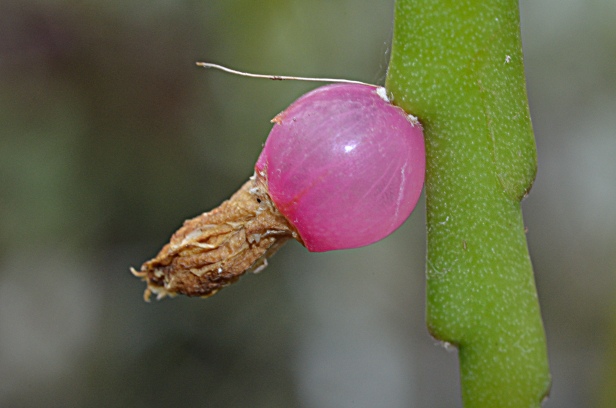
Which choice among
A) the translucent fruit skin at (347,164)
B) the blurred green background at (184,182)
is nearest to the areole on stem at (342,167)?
the translucent fruit skin at (347,164)

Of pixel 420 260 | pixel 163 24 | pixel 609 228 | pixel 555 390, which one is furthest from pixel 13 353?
pixel 609 228

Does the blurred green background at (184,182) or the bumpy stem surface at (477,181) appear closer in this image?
the bumpy stem surface at (477,181)

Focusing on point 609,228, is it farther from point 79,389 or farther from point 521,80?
point 521,80

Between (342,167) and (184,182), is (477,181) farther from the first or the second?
(184,182)

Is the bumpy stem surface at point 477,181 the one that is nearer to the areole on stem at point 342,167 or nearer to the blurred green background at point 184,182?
the areole on stem at point 342,167

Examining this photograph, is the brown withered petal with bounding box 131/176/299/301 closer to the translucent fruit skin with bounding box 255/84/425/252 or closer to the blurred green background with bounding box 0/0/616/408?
the translucent fruit skin with bounding box 255/84/425/252

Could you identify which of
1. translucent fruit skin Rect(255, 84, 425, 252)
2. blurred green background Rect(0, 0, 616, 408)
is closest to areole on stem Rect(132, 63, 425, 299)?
translucent fruit skin Rect(255, 84, 425, 252)

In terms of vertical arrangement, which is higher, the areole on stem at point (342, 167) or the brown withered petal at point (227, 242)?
the areole on stem at point (342, 167)
